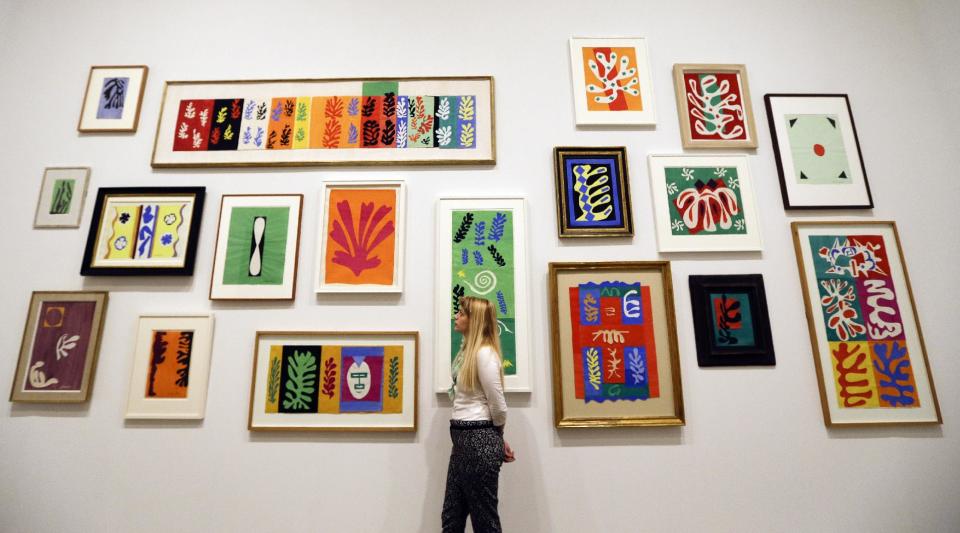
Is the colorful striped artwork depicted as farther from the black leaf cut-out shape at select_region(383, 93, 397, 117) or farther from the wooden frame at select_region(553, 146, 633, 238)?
the wooden frame at select_region(553, 146, 633, 238)

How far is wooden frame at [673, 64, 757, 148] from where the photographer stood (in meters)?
2.03

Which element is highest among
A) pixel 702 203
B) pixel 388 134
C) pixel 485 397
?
pixel 388 134

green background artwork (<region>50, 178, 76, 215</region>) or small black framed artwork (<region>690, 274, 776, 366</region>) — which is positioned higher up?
green background artwork (<region>50, 178, 76, 215</region>)

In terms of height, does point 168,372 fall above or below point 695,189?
below

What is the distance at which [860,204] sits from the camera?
1.97 metres

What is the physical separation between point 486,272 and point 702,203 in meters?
1.03

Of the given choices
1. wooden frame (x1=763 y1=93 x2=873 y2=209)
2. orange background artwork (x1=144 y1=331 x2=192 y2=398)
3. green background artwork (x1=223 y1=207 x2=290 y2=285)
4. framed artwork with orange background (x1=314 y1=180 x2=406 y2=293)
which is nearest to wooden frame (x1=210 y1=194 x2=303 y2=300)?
green background artwork (x1=223 y1=207 x2=290 y2=285)

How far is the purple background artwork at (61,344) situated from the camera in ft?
5.98

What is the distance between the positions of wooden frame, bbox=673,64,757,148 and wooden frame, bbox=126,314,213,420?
232 cm

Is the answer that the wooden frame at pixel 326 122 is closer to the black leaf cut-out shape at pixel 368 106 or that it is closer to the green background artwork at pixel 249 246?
the black leaf cut-out shape at pixel 368 106

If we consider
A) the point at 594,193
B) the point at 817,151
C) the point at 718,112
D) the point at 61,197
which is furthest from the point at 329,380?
the point at 817,151

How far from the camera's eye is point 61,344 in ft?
6.08

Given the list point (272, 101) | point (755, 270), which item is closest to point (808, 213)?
point (755, 270)

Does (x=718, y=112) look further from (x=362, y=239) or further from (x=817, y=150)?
(x=362, y=239)
